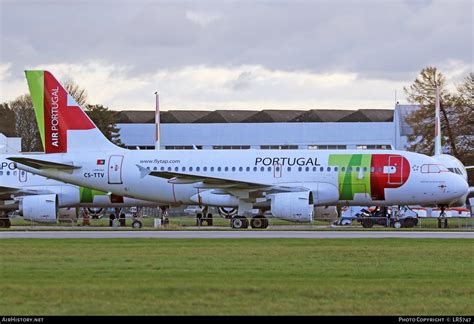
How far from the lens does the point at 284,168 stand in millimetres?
54156

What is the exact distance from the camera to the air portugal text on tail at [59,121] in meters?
56.2

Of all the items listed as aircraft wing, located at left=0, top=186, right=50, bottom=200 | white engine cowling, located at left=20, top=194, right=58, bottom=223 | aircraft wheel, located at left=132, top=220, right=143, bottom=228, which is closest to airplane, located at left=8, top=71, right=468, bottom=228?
white engine cowling, located at left=20, top=194, right=58, bottom=223

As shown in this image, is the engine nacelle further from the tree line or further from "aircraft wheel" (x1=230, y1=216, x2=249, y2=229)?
the tree line

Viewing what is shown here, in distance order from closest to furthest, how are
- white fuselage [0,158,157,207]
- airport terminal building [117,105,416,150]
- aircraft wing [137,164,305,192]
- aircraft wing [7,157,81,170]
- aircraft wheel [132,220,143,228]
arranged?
aircraft wing [137,164,305,192] < aircraft wing [7,157,81,170] < aircraft wheel [132,220,143,228] < white fuselage [0,158,157,207] < airport terminal building [117,105,416,150]

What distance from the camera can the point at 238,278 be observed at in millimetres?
23766

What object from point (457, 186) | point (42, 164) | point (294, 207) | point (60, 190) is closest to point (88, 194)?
point (60, 190)

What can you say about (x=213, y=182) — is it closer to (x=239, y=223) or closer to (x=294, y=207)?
(x=239, y=223)

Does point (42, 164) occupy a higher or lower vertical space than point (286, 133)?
lower

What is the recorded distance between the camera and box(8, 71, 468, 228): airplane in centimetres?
5256

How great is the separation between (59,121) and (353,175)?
1508 centimetres

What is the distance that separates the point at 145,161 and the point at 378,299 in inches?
1410

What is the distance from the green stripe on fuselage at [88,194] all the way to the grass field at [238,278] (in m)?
21.9

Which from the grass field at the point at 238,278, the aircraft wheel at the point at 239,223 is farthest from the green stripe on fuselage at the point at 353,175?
the grass field at the point at 238,278

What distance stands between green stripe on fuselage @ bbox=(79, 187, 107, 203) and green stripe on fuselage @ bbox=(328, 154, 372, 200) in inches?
496
